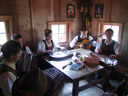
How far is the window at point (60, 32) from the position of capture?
147 inches

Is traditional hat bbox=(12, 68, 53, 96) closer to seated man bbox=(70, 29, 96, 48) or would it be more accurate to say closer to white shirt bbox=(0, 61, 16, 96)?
white shirt bbox=(0, 61, 16, 96)

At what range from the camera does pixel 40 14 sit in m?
3.31

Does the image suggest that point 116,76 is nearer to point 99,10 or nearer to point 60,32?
point 99,10

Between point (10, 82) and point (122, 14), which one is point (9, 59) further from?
point (122, 14)

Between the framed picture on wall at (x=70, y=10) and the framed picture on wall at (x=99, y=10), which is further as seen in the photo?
the framed picture on wall at (x=70, y=10)

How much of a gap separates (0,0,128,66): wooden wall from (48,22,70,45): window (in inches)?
8.2

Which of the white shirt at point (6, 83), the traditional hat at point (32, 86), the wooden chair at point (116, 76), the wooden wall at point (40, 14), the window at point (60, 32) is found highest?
the wooden wall at point (40, 14)

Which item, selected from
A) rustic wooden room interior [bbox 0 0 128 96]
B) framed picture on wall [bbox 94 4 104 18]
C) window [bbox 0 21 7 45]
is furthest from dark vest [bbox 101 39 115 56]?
window [bbox 0 21 7 45]

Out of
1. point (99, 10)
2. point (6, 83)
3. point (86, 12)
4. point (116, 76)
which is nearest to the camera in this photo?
point (6, 83)

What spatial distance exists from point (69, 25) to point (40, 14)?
998 millimetres

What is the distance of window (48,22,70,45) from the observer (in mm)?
3726

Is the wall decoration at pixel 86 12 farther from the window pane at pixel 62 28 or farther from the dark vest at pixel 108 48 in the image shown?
the dark vest at pixel 108 48

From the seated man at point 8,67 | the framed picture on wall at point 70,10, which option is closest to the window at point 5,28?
the framed picture on wall at point 70,10

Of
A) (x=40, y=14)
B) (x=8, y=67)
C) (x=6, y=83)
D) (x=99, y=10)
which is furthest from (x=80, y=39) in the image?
(x=6, y=83)
